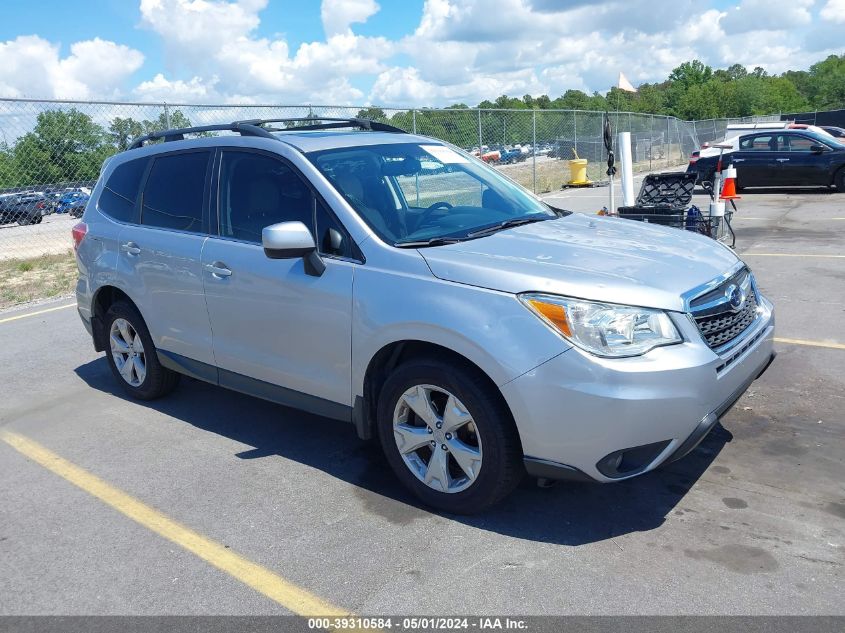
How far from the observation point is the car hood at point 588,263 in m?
3.35

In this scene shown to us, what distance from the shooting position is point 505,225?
436 centimetres

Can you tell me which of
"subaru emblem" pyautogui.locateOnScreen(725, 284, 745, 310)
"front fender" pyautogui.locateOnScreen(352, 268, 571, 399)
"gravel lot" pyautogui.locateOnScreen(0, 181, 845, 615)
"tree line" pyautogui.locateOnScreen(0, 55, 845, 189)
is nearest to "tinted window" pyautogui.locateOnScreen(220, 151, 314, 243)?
"front fender" pyautogui.locateOnScreen(352, 268, 571, 399)

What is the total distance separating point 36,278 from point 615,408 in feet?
34.4

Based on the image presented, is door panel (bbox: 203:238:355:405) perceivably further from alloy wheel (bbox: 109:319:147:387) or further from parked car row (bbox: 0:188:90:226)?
parked car row (bbox: 0:188:90:226)

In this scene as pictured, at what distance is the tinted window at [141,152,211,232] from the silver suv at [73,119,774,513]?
0.6 inches

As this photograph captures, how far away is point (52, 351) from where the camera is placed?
726 centimetres

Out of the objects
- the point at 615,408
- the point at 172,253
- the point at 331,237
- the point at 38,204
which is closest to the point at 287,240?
the point at 331,237

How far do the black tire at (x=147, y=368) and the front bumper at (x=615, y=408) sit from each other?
3094mm

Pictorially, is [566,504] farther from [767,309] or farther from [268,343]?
[268,343]

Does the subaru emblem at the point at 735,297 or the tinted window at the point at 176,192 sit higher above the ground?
the tinted window at the point at 176,192

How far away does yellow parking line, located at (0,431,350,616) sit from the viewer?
10.3 feet

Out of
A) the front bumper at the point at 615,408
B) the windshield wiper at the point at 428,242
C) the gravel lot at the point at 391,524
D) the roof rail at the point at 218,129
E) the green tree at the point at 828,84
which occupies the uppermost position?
the green tree at the point at 828,84

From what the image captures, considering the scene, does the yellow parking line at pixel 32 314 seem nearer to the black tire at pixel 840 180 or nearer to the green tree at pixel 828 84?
the black tire at pixel 840 180

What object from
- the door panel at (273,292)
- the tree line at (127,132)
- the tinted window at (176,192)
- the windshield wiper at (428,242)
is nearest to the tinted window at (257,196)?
the door panel at (273,292)
